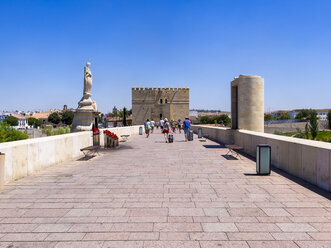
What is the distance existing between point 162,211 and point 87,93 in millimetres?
12372

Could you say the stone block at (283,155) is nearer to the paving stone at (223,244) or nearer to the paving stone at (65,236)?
the paving stone at (223,244)

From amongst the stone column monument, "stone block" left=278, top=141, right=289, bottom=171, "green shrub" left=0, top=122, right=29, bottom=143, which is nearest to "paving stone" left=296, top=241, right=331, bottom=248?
"stone block" left=278, top=141, right=289, bottom=171

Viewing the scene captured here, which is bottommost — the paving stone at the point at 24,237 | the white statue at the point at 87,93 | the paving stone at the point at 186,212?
the paving stone at the point at 24,237

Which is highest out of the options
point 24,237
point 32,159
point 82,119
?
point 82,119

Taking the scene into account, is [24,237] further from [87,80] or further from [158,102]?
[158,102]

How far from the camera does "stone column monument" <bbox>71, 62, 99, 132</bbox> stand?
14.6 meters

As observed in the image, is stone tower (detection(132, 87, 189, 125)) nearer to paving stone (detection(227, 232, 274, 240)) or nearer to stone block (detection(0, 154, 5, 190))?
stone block (detection(0, 154, 5, 190))

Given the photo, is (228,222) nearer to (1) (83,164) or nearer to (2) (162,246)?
(2) (162,246)

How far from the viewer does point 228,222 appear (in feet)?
11.8

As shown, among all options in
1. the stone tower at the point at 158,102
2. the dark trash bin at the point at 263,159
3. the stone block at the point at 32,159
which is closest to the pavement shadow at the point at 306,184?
the dark trash bin at the point at 263,159

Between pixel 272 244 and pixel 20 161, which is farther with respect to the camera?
pixel 20 161

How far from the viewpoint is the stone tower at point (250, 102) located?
36.0 ft

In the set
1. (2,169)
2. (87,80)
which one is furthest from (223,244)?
(87,80)

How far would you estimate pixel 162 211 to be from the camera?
3.98 metres
